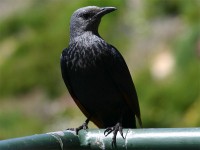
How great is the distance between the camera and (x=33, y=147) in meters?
3.61

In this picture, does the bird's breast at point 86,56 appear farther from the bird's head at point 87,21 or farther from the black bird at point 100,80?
the bird's head at point 87,21

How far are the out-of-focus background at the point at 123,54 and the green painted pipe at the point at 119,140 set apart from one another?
353 centimetres

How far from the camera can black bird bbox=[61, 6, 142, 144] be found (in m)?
5.08

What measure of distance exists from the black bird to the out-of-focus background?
2.40 metres

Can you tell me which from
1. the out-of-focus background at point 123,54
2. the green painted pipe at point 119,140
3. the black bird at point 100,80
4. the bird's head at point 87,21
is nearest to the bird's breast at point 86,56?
the black bird at point 100,80

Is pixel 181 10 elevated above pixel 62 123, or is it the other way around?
pixel 181 10

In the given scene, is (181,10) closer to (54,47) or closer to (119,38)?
(119,38)

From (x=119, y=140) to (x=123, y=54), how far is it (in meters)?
4.97

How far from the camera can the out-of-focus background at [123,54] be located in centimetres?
802

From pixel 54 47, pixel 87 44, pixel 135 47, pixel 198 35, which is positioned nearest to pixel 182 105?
pixel 198 35

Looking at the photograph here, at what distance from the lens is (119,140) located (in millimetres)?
4062

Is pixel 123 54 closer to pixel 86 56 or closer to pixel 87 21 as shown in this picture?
pixel 87 21

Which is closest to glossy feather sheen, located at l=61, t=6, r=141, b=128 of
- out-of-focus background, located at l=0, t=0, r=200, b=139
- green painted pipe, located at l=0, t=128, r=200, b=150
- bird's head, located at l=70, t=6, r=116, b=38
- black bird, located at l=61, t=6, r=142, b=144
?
black bird, located at l=61, t=6, r=142, b=144

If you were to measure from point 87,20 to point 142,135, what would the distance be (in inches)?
64.6
